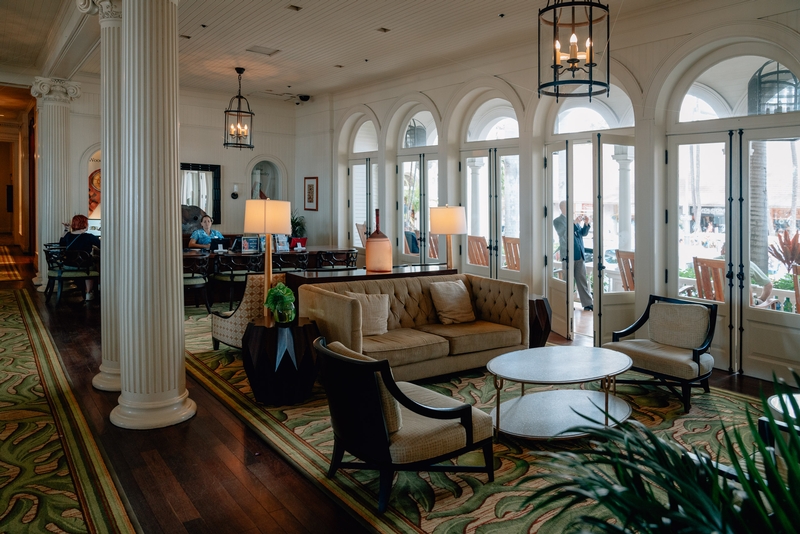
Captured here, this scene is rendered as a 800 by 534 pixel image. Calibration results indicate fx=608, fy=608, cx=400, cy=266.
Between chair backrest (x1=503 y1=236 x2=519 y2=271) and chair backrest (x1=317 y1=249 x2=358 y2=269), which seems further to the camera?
chair backrest (x1=317 y1=249 x2=358 y2=269)

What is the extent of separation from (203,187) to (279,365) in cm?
883

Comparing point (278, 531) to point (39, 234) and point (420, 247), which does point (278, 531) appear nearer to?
point (420, 247)

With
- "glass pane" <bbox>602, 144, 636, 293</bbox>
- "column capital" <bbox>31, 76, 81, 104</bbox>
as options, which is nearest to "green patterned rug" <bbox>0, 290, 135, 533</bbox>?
"glass pane" <bbox>602, 144, 636, 293</bbox>

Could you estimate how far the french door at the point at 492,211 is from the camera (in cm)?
862

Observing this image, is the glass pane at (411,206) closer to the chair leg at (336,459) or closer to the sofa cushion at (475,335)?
the sofa cushion at (475,335)

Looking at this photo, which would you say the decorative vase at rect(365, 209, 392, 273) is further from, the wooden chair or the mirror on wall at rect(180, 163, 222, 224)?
the mirror on wall at rect(180, 163, 222, 224)

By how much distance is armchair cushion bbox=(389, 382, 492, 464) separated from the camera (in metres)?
3.21

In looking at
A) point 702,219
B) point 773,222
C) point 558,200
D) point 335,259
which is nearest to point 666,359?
point 773,222

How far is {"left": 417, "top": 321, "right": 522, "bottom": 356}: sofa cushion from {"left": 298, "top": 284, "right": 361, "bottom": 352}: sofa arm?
1.05m

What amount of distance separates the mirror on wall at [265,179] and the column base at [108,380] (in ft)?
27.5

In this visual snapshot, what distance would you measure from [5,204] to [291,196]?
17503 millimetres

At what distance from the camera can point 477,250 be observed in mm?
9367

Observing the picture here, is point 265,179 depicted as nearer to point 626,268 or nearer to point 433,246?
point 433,246

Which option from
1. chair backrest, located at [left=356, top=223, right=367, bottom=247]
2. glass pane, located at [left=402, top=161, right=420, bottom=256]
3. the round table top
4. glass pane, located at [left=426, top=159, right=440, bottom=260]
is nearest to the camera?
the round table top
